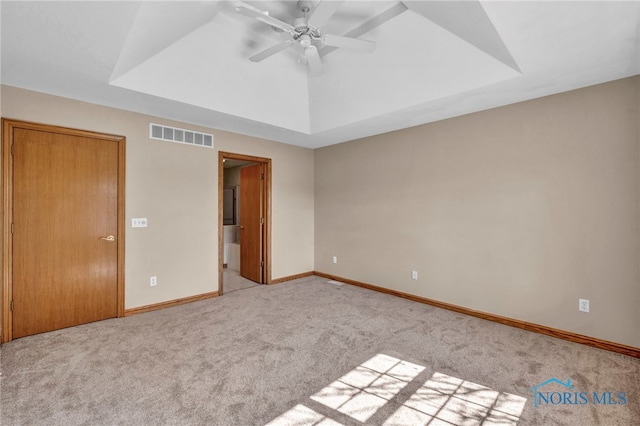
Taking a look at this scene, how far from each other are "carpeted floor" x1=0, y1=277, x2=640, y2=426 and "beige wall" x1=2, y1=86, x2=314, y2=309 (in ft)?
1.92

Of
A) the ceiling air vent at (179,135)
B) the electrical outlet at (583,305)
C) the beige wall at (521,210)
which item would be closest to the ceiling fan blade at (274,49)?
the ceiling air vent at (179,135)

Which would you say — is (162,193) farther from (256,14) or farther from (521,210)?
(521,210)

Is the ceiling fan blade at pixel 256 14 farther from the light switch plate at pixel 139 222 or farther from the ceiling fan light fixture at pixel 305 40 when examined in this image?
the light switch plate at pixel 139 222

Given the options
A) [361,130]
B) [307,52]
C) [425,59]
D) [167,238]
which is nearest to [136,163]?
[167,238]

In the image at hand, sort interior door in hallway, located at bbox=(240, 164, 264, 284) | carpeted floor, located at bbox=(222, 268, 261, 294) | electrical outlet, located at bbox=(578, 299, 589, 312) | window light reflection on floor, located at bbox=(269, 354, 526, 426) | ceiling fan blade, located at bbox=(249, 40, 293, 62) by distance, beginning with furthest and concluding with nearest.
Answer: interior door in hallway, located at bbox=(240, 164, 264, 284)
carpeted floor, located at bbox=(222, 268, 261, 294)
electrical outlet, located at bbox=(578, 299, 589, 312)
ceiling fan blade, located at bbox=(249, 40, 293, 62)
window light reflection on floor, located at bbox=(269, 354, 526, 426)

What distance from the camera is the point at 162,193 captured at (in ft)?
12.4

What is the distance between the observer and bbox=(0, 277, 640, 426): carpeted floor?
185 cm

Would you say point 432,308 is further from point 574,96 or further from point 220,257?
point 220,257

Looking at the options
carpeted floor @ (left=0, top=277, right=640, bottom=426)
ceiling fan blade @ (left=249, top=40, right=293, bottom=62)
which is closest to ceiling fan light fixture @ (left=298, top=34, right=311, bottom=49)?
ceiling fan blade @ (left=249, top=40, right=293, bottom=62)

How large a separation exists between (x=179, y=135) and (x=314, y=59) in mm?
2266

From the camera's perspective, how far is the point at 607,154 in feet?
8.88

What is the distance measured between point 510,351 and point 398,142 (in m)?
2.93

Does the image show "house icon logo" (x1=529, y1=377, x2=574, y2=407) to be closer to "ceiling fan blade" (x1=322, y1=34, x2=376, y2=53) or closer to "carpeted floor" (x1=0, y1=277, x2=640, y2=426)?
"carpeted floor" (x1=0, y1=277, x2=640, y2=426)

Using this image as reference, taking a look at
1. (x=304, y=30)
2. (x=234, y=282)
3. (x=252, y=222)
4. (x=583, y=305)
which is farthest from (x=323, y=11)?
(x=234, y=282)
